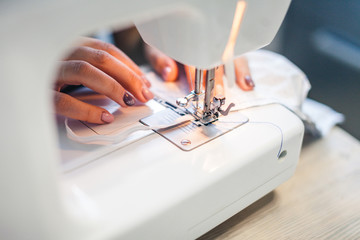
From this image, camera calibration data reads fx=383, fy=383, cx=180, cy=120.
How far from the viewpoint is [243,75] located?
0.76 m

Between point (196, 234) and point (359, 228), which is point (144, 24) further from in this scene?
point (359, 228)

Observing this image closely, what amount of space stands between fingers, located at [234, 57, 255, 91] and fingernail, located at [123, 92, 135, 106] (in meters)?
0.22

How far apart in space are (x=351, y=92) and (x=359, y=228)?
0.46m

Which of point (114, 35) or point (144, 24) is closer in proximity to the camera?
point (144, 24)

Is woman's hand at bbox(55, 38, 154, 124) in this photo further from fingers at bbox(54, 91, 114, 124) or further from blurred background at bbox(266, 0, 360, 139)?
blurred background at bbox(266, 0, 360, 139)

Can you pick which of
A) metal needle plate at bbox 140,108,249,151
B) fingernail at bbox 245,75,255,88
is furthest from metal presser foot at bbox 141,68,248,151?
fingernail at bbox 245,75,255,88

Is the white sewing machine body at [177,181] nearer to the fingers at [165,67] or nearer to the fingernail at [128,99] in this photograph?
the fingernail at [128,99]

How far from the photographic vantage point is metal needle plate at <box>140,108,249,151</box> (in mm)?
604

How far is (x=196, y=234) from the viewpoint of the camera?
1.90 feet

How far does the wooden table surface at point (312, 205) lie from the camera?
2.10ft

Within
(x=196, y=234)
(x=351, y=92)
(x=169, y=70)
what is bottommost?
(x=351, y=92)

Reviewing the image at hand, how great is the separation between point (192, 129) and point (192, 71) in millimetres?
173

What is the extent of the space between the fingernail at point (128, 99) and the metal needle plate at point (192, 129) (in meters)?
0.05

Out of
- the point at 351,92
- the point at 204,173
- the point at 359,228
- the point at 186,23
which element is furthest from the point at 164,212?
the point at 351,92
